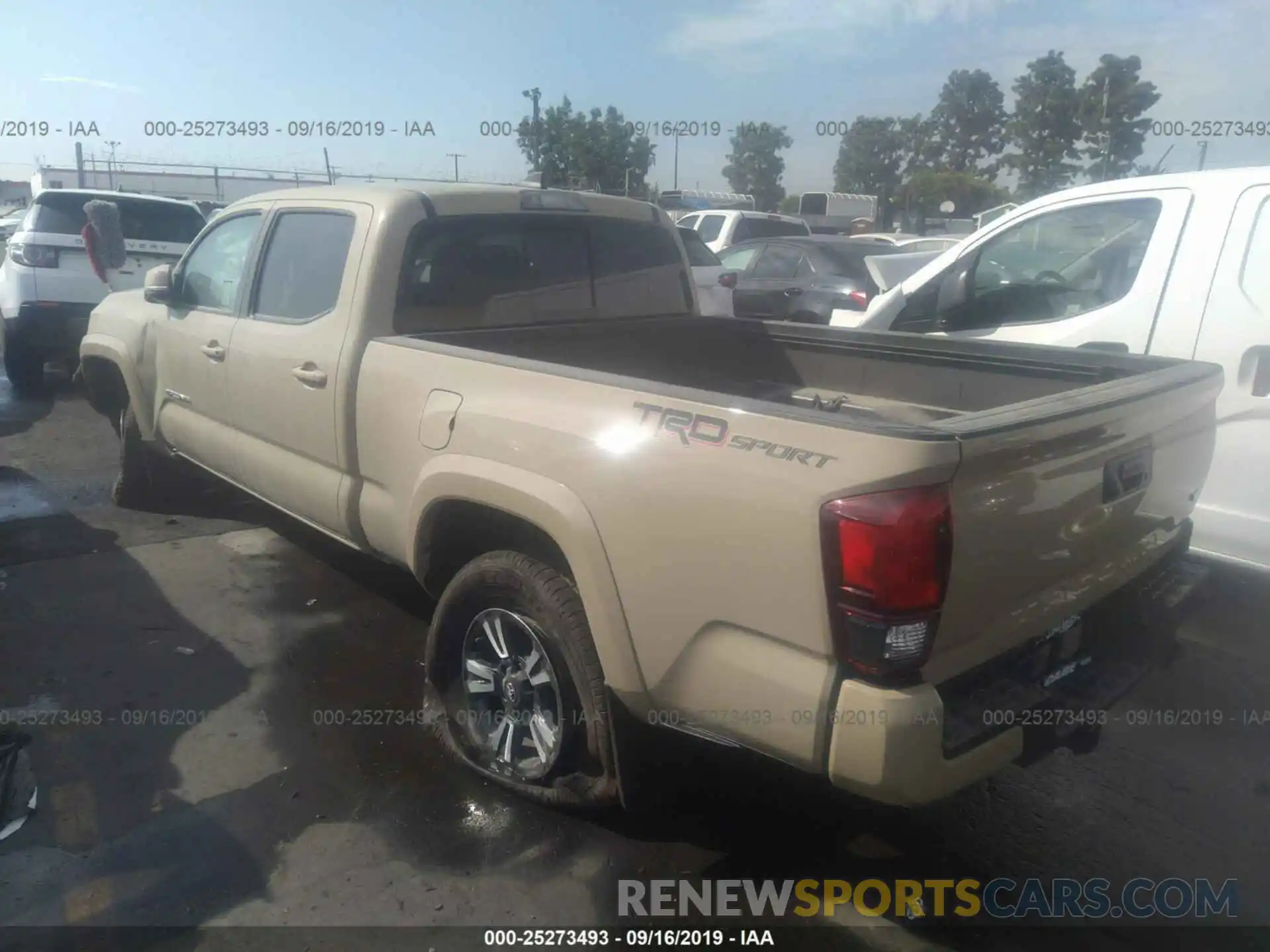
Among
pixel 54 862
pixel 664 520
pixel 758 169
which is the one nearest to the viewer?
pixel 664 520

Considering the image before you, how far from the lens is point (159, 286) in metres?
4.88

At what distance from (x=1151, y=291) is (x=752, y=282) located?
7.76 m

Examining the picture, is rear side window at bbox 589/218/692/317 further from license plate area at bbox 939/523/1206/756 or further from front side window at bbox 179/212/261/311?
license plate area at bbox 939/523/1206/756

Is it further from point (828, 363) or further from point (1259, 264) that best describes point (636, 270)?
point (1259, 264)

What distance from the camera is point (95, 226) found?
23.1 feet

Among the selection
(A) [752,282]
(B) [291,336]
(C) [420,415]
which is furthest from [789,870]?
(A) [752,282]

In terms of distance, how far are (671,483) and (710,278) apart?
8554 millimetres

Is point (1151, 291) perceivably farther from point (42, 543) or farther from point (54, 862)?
point (42, 543)

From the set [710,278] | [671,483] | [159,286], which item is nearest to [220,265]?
[159,286]

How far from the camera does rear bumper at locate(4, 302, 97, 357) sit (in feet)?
27.3

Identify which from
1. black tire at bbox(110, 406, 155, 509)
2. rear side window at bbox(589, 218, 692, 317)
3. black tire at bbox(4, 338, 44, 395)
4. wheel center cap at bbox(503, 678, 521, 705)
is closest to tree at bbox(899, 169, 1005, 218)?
black tire at bbox(4, 338, 44, 395)
